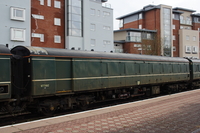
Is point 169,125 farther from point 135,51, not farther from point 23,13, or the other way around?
point 135,51

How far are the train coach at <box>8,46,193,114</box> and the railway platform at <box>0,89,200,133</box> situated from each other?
194cm

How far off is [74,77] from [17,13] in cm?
2125

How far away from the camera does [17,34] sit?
28188 millimetres

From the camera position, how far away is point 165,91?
1959cm

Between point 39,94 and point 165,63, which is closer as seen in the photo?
point 39,94

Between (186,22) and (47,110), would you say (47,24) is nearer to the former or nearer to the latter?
(47,110)

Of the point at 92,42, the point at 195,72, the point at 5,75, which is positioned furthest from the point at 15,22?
the point at 195,72

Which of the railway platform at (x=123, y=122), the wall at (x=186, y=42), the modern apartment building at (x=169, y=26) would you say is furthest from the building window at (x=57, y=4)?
the wall at (x=186, y=42)

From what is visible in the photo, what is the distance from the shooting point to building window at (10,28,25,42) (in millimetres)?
27684

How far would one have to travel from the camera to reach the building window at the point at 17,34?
27.7 metres

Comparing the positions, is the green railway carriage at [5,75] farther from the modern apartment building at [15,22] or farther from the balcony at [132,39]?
the balcony at [132,39]

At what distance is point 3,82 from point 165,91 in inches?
591

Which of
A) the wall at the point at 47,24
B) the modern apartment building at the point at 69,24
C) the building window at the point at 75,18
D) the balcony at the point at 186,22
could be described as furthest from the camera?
the balcony at the point at 186,22

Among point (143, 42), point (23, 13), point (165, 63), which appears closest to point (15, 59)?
point (165, 63)
